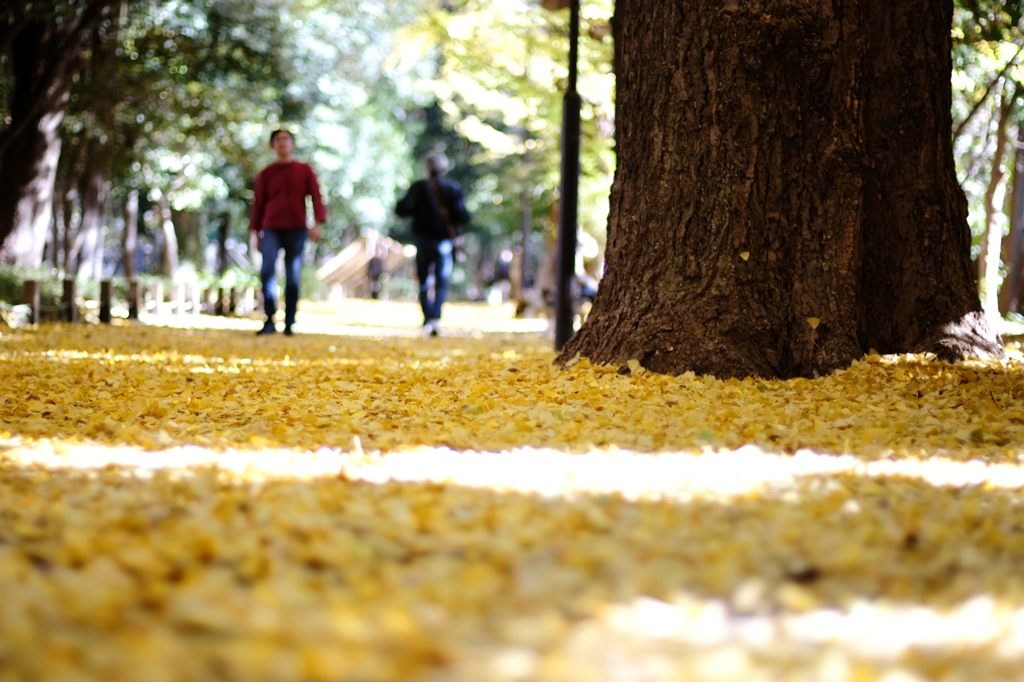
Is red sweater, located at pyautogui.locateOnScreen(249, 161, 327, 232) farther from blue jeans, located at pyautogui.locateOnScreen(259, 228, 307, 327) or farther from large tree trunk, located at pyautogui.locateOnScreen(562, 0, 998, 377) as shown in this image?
large tree trunk, located at pyautogui.locateOnScreen(562, 0, 998, 377)

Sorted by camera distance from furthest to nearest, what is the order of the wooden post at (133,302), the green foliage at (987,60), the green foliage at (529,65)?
the wooden post at (133,302)
the green foliage at (529,65)
the green foliage at (987,60)

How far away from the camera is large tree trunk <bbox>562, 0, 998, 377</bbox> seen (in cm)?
588

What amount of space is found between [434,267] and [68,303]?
453 centimetres

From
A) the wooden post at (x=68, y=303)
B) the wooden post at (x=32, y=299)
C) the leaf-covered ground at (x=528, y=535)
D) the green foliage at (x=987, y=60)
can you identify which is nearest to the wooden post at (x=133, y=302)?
the wooden post at (x=68, y=303)

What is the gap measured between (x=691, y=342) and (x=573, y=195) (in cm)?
347

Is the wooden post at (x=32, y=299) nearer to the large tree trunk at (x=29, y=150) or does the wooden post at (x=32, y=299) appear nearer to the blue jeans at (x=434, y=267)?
the large tree trunk at (x=29, y=150)

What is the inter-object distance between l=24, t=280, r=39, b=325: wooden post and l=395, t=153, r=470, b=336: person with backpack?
→ 14.0ft

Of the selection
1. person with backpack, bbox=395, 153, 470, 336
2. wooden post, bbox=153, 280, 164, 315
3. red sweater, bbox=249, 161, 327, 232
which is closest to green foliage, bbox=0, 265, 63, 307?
wooden post, bbox=153, 280, 164, 315

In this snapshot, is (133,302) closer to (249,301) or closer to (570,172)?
(249,301)

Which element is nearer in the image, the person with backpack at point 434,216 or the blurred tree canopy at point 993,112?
the blurred tree canopy at point 993,112

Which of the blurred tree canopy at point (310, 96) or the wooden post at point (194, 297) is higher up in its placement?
the blurred tree canopy at point (310, 96)

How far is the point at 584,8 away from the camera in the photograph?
13102 mm

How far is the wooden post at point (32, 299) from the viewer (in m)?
12.2

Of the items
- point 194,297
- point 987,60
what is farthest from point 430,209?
point 194,297
